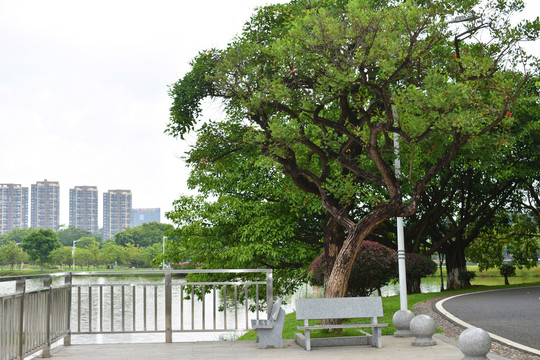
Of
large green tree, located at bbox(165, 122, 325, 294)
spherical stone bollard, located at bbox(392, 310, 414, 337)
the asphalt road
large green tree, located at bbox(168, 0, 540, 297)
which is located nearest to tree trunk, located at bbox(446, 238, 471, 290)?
the asphalt road

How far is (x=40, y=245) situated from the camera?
89938 millimetres

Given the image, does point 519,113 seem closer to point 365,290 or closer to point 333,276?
point 365,290

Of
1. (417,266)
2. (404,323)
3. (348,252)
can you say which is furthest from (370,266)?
(404,323)

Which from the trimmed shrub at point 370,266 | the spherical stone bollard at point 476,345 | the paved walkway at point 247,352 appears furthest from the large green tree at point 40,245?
the spherical stone bollard at point 476,345

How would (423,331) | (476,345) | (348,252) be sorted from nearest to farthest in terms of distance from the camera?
(476,345) < (423,331) < (348,252)

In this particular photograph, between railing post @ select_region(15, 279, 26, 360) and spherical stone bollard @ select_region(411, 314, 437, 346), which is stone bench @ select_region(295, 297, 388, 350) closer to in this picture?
spherical stone bollard @ select_region(411, 314, 437, 346)

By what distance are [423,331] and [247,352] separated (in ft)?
8.33

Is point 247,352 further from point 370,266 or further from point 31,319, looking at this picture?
point 370,266

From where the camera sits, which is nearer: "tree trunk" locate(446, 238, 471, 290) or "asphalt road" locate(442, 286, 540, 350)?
"asphalt road" locate(442, 286, 540, 350)

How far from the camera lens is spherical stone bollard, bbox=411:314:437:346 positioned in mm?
7840

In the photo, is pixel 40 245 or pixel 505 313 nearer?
pixel 505 313

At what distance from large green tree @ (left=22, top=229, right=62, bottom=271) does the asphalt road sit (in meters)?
84.4

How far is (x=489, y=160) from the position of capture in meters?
13.2

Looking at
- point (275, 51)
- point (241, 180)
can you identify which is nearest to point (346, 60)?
point (275, 51)
